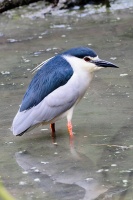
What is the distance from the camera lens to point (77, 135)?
5590 millimetres

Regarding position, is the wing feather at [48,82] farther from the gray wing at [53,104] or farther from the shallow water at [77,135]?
the shallow water at [77,135]

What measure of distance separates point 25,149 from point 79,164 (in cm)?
59

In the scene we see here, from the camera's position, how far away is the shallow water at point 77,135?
4.43 m

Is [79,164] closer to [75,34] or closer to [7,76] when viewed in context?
[7,76]

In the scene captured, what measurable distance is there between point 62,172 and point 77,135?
0.91m

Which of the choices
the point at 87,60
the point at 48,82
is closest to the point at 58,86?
the point at 48,82

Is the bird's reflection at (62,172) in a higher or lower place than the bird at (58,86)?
lower

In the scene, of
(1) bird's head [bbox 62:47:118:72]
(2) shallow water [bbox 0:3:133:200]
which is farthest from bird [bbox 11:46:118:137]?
(2) shallow water [bbox 0:3:133:200]

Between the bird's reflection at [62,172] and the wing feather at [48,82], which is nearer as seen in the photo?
the bird's reflection at [62,172]

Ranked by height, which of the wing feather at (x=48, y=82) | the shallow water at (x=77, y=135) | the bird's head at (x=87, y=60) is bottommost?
the shallow water at (x=77, y=135)

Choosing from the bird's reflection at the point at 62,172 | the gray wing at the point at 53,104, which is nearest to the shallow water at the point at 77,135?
the bird's reflection at the point at 62,172

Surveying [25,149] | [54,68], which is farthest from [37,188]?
[54,68]

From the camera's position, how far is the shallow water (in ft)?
14.5

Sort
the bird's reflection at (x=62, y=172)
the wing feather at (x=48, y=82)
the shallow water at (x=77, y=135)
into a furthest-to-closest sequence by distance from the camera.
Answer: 1. the wing feather at (x=48, y=82)
2. the shallow water at (x=77, y=135)
3. the bird's reflection at (x=62, y=172)
